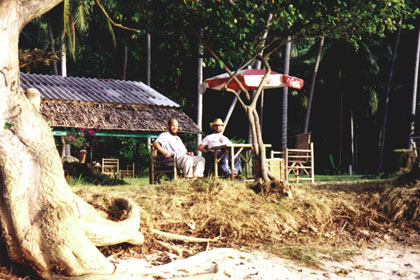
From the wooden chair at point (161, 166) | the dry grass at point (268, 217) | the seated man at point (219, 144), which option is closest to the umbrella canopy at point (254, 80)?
the seated man at point (219, 144)

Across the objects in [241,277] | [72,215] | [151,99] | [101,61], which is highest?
[101,61]

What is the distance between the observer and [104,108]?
50.5 ft

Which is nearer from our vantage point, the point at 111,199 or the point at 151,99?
the point at 111,199

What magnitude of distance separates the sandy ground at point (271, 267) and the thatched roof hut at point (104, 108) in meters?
9.50

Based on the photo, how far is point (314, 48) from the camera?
3023cm

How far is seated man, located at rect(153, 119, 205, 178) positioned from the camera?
28.8 feet

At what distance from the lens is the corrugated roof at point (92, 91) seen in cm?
1551

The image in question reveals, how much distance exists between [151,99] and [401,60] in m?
18.3

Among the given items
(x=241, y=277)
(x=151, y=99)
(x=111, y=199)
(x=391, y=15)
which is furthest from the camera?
(x=151, y=99)

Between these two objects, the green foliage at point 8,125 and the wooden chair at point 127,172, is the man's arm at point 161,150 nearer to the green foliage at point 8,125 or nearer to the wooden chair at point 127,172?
the green foliage at point 8,125

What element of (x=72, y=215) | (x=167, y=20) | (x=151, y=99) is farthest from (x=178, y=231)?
(x=151, y=99)

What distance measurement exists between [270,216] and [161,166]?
3.13 m

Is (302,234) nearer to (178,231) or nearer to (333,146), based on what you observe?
(178,231)

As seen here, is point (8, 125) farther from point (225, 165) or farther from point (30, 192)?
point (225, 165)
